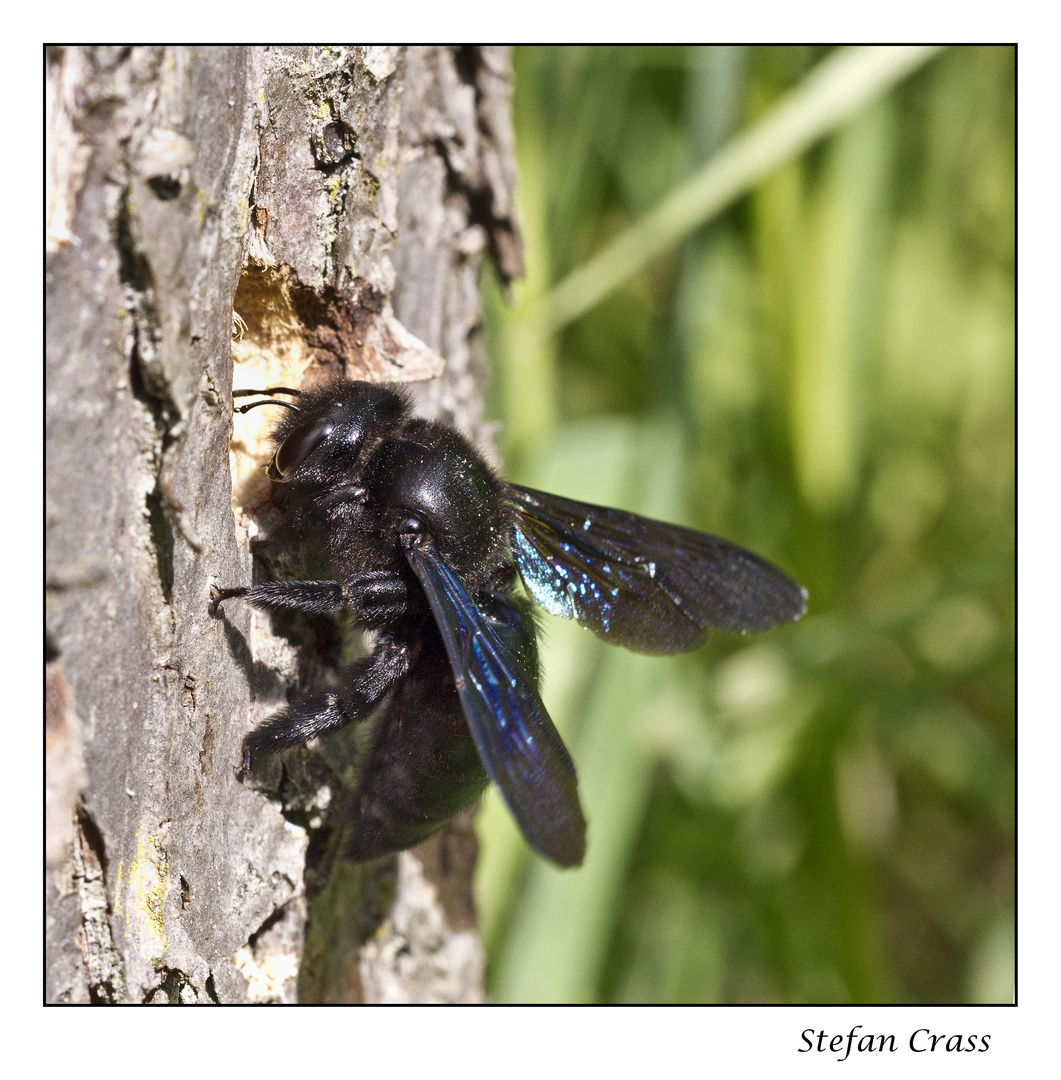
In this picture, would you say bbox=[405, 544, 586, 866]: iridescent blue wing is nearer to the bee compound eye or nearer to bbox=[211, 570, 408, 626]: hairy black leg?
bbox=[211, 570, 408, 626]: hairy black leg

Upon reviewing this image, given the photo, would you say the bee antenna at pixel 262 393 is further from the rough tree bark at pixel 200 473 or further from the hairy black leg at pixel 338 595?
the hairy black leg at pixel 338 595

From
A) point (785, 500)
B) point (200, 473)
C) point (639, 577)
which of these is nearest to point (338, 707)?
point (200, 473)

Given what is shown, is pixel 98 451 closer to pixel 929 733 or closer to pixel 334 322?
pixel 334 322

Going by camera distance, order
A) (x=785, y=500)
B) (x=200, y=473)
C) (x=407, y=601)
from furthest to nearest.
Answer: (x=785, y=500), (x=407, y=601), (x=200, y=473)

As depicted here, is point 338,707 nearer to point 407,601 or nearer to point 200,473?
point 407,601

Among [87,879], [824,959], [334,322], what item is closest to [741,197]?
[334,322]

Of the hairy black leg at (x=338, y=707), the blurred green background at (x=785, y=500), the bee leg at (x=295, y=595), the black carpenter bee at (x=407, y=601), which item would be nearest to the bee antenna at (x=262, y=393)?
the black carpenter bee at (x=407, y=601)
